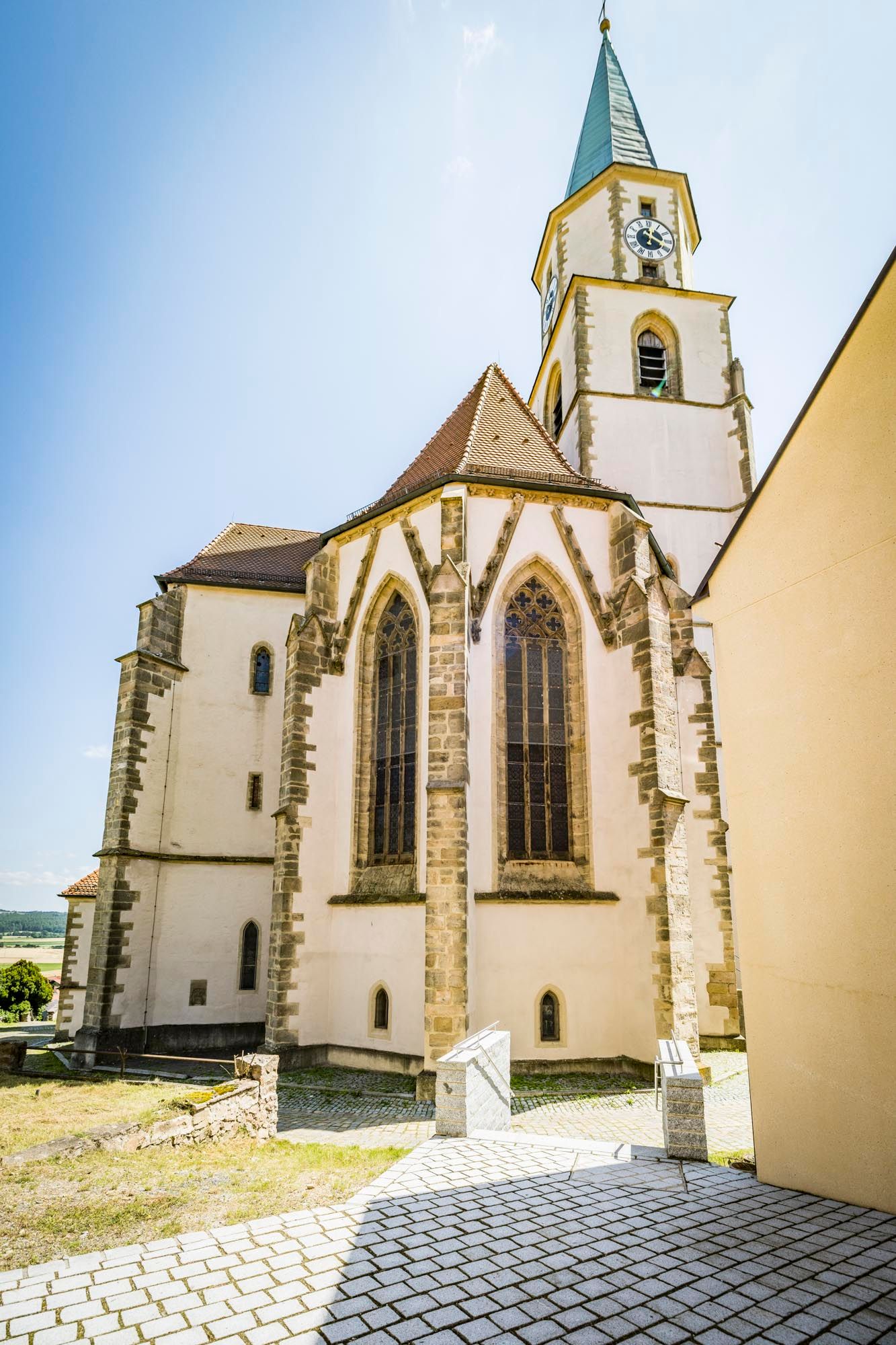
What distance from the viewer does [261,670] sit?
59.4ft

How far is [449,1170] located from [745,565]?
5.22 meters

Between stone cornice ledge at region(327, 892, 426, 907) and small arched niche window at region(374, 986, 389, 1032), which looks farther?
small arched niche window at region(374, 986, 389, 1032)

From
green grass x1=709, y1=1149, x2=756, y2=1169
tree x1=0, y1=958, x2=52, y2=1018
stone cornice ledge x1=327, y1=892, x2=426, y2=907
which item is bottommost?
tree x1=0, y1=958, x2=52, y2=1018

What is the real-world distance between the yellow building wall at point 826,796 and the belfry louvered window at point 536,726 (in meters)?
6.18

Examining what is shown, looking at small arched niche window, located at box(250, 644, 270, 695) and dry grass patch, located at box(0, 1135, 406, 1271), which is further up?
small arched niche window, located at box(250, 644, 270, 695)

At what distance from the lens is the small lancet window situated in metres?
17.9

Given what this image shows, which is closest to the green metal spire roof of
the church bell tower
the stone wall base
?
the church bell tower

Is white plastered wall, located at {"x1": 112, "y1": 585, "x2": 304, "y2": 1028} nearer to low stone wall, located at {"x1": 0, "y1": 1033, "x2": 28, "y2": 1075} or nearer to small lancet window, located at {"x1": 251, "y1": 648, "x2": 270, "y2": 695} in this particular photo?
small lancet window, located at {"x1": 251, "y1": 648, "x2": 270, "y2": 695}

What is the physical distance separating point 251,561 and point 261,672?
3.04 meters

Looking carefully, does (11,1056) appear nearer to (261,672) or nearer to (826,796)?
(261,672)

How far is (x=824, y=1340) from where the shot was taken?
10.6 feet

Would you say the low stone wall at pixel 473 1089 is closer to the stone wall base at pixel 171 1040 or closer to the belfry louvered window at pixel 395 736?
the belfry louvered window at pixel 395 736

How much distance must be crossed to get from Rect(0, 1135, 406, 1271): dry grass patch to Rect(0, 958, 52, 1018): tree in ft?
103

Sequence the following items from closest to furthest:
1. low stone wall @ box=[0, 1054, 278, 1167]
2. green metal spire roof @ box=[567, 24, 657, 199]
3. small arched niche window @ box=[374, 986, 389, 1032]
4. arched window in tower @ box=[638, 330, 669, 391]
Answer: low stone wall @ box=[0, 1054, 278, 1167] < small arched niche window @ box=[374, 986, 389, 1032] < arched window in tower @ box=[638, 330, 669, 391] < green metal spire roof @ box=[567, 24, 657, 199]
